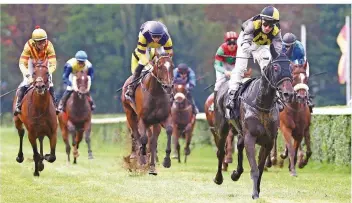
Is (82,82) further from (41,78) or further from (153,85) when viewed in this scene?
(41,78)

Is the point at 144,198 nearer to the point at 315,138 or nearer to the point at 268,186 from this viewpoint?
the point at 268,186

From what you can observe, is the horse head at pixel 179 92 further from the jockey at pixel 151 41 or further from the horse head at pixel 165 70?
the horse head at pixel 165 70

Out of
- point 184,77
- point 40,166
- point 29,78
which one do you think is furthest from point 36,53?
point 184,77

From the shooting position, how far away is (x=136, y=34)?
172ft

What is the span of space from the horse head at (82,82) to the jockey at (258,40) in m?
8.92

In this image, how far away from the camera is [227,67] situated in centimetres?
1794


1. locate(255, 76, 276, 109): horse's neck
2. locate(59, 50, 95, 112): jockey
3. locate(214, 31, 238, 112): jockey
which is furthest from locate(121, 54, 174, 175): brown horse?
locate(59, 50, 95, 112): jockey

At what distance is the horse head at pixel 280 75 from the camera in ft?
41.6

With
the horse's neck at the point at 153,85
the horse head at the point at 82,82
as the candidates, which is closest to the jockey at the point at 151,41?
the horse's neck at the point at 153,85

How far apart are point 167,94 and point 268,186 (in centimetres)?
243

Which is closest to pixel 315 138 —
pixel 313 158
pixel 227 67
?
pixel 313 158

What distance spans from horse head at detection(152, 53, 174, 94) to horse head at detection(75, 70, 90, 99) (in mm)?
6603

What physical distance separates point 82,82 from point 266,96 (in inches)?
393

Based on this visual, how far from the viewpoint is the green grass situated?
45.0 ft
